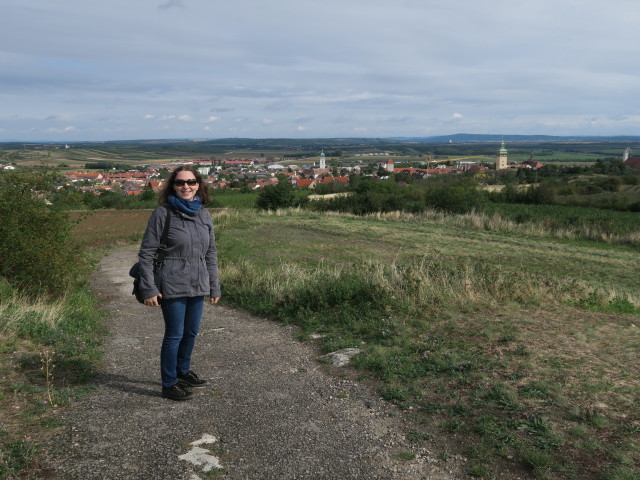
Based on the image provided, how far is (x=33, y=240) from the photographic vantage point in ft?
28.9

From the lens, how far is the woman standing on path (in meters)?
4.32

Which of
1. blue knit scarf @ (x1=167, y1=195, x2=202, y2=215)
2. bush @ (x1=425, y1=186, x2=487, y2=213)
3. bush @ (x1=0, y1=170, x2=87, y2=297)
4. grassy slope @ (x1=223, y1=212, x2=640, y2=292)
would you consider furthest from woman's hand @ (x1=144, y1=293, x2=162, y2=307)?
bush @ (x1=425, y1=186, x2=487, y2=213)

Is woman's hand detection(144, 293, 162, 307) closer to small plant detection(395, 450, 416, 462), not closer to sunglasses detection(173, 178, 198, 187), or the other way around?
sunglasses detection(173, 178, 198, 187)

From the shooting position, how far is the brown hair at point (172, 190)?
4.48 metres

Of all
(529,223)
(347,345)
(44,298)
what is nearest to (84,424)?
(347,345)

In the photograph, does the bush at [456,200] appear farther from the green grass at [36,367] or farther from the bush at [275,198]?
the green grass at [36,367]

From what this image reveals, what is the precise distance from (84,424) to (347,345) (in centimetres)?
306

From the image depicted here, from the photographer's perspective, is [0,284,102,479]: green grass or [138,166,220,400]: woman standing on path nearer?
[0,284,102,479]: green grass

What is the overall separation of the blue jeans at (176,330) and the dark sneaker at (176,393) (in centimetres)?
4

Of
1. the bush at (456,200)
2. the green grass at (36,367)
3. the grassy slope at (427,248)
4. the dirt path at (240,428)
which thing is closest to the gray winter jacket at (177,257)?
the dirt path at (240,428)

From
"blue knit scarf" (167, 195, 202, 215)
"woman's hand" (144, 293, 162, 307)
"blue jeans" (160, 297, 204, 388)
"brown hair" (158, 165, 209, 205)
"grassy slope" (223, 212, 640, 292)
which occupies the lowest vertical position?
"grassy slope" (223, 212, 640, 292)

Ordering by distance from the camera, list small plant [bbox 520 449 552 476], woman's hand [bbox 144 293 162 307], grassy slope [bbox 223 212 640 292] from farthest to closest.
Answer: grassy slope [bbox 223 212 640 292]
woman's hand [bbox 144 293 162 307]
small plant [bbox 520 449 552 476]

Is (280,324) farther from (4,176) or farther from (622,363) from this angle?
(4,176)

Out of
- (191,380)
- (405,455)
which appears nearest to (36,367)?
A: (191,380)
